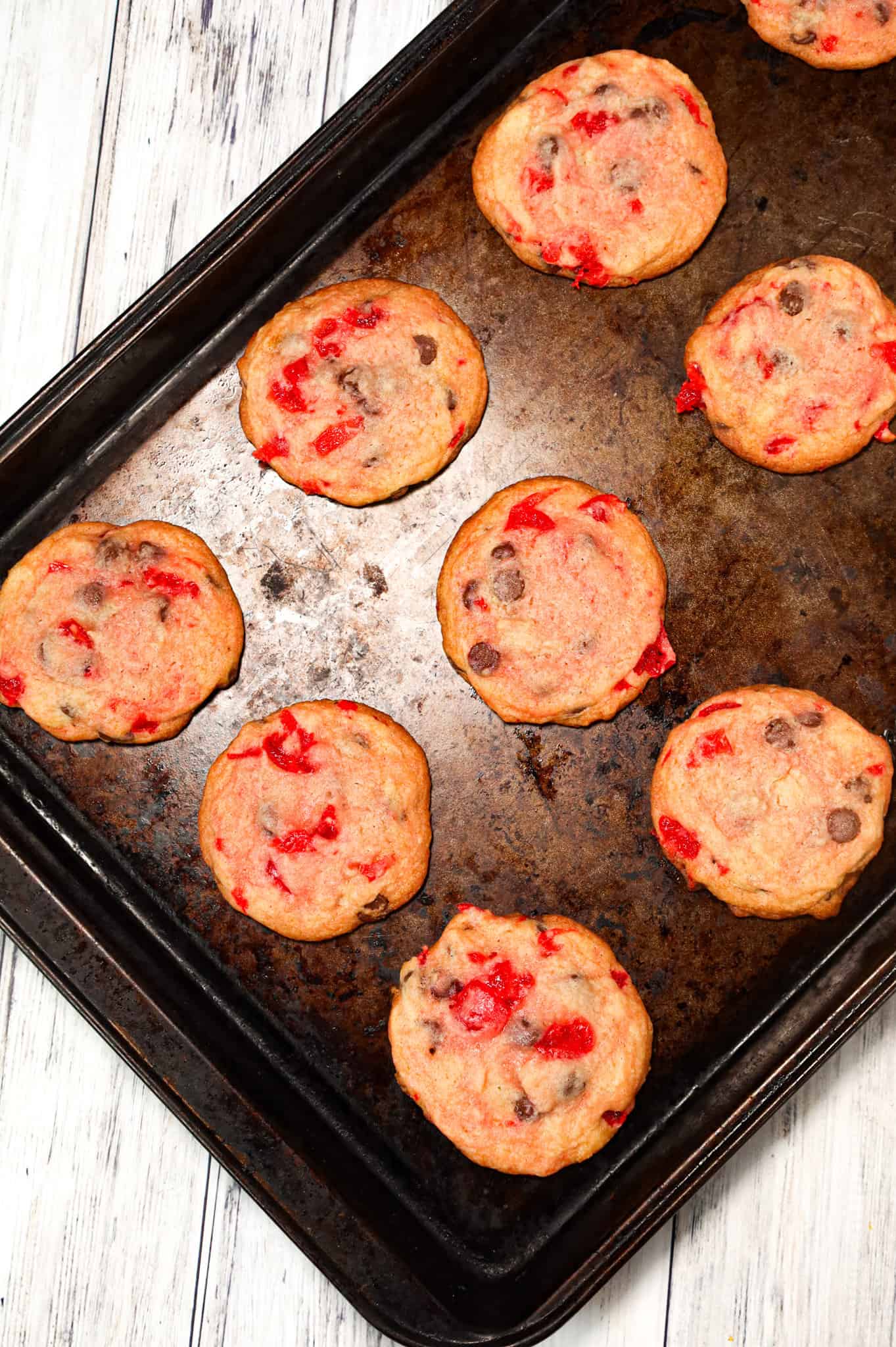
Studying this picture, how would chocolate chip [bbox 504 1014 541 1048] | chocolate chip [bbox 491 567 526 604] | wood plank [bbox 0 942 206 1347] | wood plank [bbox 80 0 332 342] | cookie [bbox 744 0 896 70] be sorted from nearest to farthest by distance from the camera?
chocolate chip [bbox 504 1014 541 1048] < chocolate chip [bbox 491 567 526 604] < cookie [bbox 744 0 896 70] < wood plank [bbox 0 942 206 1347] < wood plank [bbox 80 0 332 342]

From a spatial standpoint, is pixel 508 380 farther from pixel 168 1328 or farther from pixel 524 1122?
pixel 168 1328

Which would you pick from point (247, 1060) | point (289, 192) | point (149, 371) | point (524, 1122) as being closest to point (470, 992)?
point (524, 1122)

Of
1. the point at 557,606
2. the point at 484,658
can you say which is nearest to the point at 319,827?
the point at 484,658

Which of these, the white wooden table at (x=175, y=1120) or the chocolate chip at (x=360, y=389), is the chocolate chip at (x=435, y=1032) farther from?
the chocolate chip at (x=360, y=389)

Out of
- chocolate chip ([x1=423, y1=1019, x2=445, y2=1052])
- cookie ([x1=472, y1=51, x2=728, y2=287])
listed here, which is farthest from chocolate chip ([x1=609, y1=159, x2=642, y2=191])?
chocolate chip ([x1=423, y1=1019, x2=445, y2=1052])

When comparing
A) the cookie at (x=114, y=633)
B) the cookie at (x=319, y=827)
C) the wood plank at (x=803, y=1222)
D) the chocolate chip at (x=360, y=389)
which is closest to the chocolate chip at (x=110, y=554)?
the cookie at (x=114, y=633)

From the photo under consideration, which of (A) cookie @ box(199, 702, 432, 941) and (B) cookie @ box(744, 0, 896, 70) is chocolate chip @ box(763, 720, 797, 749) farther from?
(B) cookie @ box(744, 0, 896, 70)

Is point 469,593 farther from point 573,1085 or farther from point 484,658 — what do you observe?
point 573,1085

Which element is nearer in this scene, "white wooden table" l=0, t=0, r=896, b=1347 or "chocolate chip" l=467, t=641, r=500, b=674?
"chocolate chip" l=467, t=641, r=500, b=674
